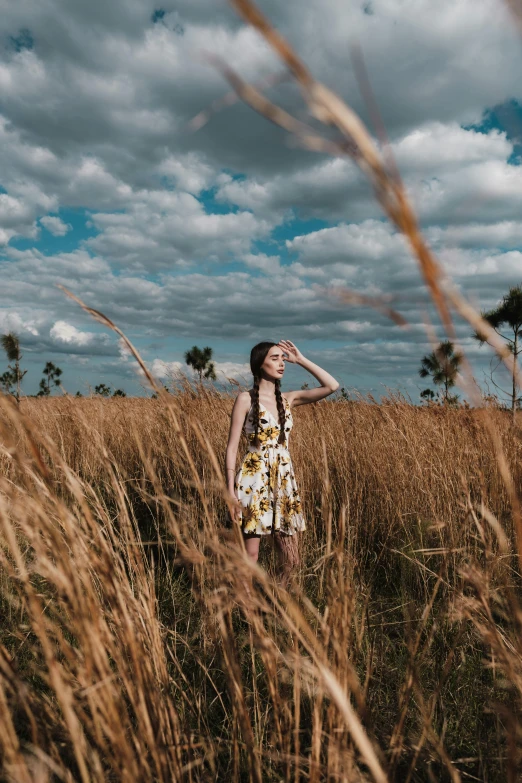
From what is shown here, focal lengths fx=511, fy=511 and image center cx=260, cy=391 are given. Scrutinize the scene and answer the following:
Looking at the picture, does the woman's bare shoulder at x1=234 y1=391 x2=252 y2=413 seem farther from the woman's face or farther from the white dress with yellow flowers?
the woman's face

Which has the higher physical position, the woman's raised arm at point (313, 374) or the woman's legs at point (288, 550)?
the woman's raised arm at point (313, 374)

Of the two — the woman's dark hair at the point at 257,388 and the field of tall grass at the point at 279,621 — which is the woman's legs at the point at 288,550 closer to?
the field of tall grass at the point at 279,621

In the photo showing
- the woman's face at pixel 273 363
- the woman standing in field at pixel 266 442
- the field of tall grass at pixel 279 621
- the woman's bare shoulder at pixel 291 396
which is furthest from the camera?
the woman's bare shoulder at pixel 291 396

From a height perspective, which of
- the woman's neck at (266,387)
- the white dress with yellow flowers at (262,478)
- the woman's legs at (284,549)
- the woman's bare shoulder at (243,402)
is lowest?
the woman's legs at (284,549)

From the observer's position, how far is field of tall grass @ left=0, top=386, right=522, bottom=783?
3.01ft

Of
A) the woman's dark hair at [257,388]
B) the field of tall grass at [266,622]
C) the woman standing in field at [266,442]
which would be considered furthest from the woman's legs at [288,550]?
the woman's dark hair at [257,388]

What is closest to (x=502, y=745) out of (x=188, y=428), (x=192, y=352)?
(x=188, y=428)

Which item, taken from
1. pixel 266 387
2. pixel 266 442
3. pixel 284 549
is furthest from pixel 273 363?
pixel 284 549

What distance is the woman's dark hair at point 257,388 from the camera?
11.5 ft

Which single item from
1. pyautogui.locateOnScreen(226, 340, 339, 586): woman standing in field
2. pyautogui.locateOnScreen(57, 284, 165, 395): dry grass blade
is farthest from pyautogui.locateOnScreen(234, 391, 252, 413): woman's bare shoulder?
pyautogui.locateOnScreen(57, 284, 165, 395): dry grass blade

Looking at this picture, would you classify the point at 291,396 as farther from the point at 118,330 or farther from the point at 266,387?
the point at 118,330

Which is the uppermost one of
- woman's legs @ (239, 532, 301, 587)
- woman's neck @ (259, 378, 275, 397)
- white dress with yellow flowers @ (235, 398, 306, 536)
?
woman's neck @ (259, 378, 275, 397)

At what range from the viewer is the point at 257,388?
3584 millimetres

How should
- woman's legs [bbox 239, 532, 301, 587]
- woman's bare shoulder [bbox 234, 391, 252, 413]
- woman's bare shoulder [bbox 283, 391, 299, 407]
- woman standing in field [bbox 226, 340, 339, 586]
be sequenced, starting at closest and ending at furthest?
woman's legs [bbox 239, 532, 301, 587]
woman standing in field [bbox 226, 340, 339, 586]
woman's bare shoulder [bbox 234, 391, 252, 413]
woman's bare shoulder [bbox 283, 391, 299, 407]
